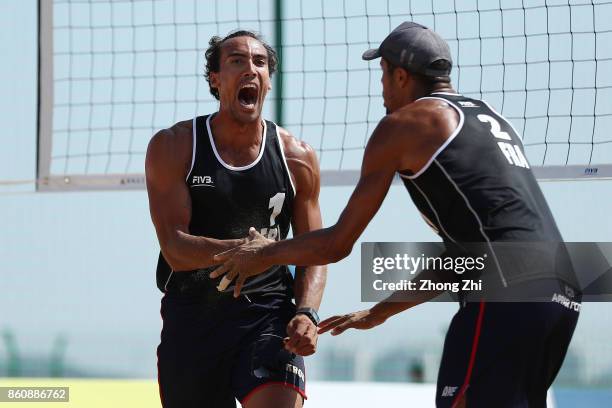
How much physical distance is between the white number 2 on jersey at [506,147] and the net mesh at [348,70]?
3.26 m

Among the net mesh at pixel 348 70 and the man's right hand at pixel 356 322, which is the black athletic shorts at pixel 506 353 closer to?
the man's right hand at pixel 356 322

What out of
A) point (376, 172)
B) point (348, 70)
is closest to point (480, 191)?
point (376, 172)

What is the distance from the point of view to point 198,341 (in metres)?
5.11

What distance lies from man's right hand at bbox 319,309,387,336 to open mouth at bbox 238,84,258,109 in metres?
1.09

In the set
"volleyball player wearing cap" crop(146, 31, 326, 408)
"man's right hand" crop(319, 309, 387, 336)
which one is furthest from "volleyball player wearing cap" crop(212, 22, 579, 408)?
"volleyball player wearing cap" crop(146, 31, 326, 408)

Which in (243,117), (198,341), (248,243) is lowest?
(198,341)

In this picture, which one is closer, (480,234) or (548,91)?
(480,234)

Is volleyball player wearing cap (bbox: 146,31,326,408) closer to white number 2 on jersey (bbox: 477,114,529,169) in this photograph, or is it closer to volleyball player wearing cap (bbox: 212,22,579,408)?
volleyball player wearing cap (bbox: 212,22,579,408)

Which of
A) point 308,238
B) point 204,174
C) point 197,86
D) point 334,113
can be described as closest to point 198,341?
point 204,174

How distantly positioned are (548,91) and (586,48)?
451 millimetres

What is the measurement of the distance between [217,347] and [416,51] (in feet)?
4.94

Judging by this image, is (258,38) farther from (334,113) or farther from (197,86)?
(197,86)

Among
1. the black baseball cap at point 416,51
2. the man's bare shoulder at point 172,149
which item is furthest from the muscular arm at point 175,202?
the black baseball cap at point 416,51

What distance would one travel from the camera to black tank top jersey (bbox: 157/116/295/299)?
5.14m
